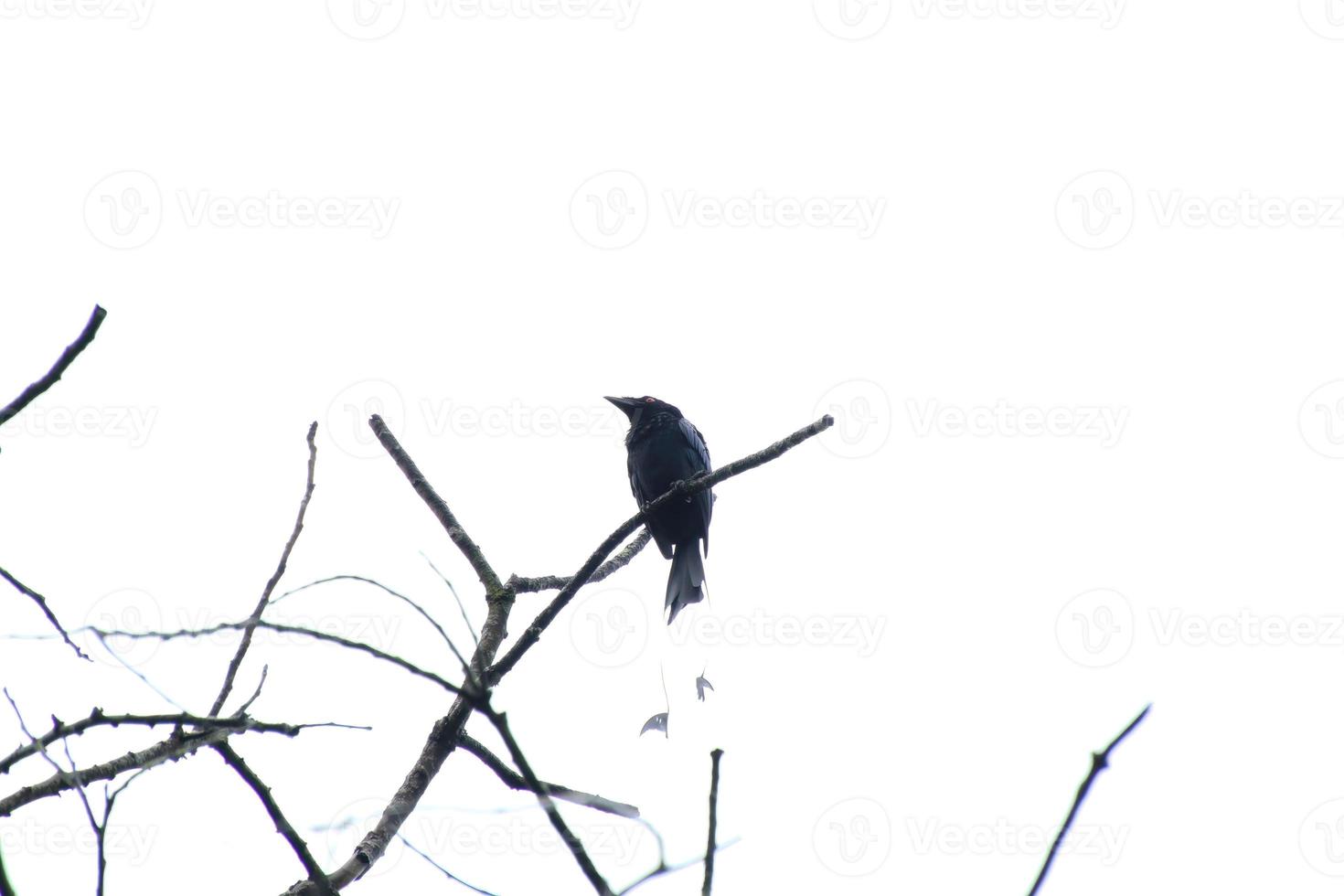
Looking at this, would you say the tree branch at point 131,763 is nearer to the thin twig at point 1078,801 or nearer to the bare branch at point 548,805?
the bare branch at point 548,805

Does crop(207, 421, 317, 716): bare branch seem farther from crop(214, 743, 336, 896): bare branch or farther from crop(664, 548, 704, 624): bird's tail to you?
crop(664, 548, 704, 624): bird's tail

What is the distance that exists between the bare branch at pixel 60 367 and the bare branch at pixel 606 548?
102 centimetres

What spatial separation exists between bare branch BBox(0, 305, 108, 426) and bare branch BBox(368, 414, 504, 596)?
199 cm

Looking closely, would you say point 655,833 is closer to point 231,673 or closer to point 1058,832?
point 1058,832

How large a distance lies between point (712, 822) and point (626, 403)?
5.70 metres

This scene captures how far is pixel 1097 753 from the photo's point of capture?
3.65 feet

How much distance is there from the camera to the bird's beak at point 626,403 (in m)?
6.85

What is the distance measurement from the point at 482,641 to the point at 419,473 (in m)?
0.73

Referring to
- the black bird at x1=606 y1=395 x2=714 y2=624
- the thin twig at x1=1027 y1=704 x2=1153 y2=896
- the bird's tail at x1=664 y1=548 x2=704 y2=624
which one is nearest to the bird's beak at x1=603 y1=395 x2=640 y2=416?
the black bird at x1=606 y1=395 x2=714 y2=624

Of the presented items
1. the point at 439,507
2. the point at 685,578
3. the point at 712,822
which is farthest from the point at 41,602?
the point at 685,578

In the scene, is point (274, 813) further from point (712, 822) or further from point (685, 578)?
point (685, 578)

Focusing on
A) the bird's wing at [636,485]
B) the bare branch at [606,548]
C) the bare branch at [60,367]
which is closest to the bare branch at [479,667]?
the bare branch at [606,548]

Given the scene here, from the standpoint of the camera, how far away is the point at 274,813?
1600 millimetres

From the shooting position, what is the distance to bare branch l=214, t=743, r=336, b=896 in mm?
1583
